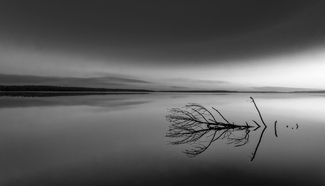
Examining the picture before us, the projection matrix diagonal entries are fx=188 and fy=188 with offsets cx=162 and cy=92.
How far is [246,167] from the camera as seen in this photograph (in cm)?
253

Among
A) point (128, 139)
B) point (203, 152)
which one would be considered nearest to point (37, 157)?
point (128, 139)

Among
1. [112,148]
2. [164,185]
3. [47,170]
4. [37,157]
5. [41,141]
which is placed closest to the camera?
[164,185]

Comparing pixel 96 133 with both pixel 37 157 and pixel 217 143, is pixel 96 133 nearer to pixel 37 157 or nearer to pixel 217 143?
pixel 37 157

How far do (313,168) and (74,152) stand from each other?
3.57 metres

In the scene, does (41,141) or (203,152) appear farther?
(41,141)

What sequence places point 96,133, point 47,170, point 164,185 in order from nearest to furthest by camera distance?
point 164,185 → point 47,170 → point 96,133

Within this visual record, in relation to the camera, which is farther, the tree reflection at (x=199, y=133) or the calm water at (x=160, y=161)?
the tree reflection at (x=199, y=133)

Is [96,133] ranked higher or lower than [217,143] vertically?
lower

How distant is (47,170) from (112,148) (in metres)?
1.11

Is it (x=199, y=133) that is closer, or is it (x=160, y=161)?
(x=160, y=161)

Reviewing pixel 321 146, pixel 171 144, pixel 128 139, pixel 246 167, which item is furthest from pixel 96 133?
pixel 321 146

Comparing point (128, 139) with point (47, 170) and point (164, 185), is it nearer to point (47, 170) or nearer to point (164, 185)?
point (47, 170)

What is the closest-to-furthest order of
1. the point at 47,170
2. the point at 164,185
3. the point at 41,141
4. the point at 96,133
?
the point at 164,185
the point at 47,170
the point at 41,141
the point at 96,133

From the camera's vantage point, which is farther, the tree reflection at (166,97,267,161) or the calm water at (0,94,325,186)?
the tree reflection at (166,97,267,161)
